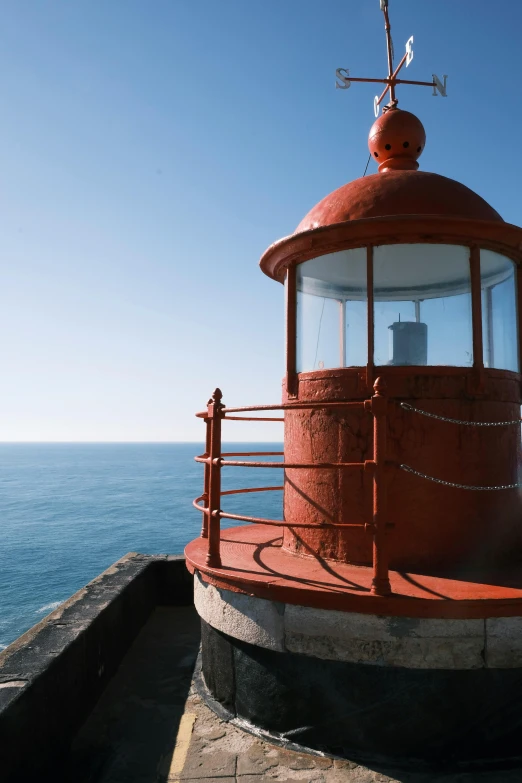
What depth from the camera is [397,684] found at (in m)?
3.70

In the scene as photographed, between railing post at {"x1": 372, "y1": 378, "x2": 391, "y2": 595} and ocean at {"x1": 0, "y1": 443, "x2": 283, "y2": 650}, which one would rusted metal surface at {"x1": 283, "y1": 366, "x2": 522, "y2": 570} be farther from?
ocean at {"x1": 0, "y1": 443, "x2": 283, "y2": 650}

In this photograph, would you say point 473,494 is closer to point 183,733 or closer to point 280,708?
point 280,708

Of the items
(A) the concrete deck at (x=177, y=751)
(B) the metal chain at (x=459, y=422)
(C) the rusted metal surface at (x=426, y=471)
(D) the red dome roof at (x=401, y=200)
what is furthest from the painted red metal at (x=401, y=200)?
(A) the concrete deck at (x=177, y=751)

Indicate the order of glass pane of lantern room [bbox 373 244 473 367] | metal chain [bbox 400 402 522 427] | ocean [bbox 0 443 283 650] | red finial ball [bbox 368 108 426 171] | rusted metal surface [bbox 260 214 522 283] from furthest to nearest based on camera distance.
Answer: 1. ocean [bbox 0 443 283 650]
2. red finial ball [bbox 368 108 426 171]
3. glass pane of lantern room [bbox 373 244 473 367]
4. rusted metal surface [bbox 260 214 522 283]
5. metal chain [bbox 400 402 522 427]

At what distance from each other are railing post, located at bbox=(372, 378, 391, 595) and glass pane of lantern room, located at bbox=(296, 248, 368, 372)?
91 centimetres

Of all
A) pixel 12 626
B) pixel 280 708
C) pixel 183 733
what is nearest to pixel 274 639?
pixel 280 708

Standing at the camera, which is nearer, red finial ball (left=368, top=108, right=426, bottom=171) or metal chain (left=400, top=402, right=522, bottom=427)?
metal chain (left=400, top=402, right=522, bottom=427)

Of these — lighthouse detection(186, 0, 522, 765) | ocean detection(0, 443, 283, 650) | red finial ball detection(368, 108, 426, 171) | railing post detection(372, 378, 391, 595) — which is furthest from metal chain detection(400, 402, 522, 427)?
ocean detection(0, 443, 283, 650)

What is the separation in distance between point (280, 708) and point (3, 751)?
1.83 meters

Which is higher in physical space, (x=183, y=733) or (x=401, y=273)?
(x=401, y=273)

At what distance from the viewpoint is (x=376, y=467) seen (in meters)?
3.66

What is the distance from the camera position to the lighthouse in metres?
3.66

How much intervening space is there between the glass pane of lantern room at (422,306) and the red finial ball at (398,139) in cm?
124

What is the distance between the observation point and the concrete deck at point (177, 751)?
3.59 metres
